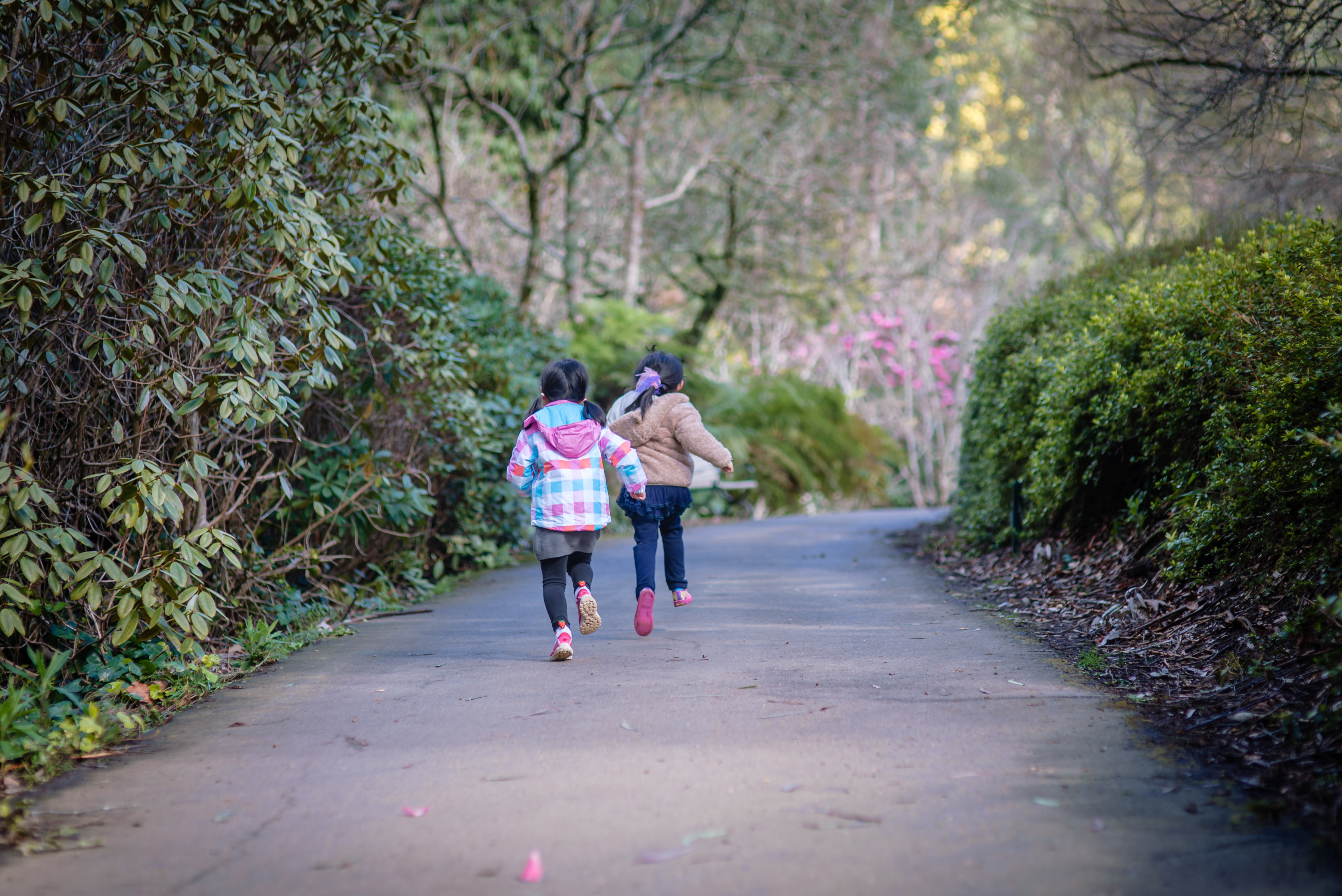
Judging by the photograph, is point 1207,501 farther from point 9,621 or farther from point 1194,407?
point 9,621

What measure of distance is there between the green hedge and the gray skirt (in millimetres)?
3227

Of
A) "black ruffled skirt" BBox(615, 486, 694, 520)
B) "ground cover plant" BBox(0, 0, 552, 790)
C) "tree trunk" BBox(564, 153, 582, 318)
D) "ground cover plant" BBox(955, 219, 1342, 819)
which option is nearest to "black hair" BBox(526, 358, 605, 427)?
"black ruffled skirt" BBox(615, 486, 694, 520)

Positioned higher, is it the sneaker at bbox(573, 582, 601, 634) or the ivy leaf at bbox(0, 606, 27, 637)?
the ivy leaf at bbox(0, 606, 27, 637)

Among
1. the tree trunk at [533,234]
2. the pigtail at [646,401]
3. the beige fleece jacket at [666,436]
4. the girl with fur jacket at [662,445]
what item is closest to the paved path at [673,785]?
the girl with fur jacket at [662,445]

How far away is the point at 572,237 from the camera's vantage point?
62.0 ft

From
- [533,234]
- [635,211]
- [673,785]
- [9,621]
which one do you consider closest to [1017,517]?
[673,785]

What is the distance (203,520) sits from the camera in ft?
20.6

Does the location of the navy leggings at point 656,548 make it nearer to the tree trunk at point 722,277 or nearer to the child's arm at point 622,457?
the child's arm at point 622,457

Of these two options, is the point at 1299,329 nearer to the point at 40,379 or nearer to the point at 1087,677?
the point at 1087,677

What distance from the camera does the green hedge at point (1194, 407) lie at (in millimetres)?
4906

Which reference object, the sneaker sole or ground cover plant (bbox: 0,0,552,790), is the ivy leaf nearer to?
ground cover plant (bbox: 0,0,552,790)

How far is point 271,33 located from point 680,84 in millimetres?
13698

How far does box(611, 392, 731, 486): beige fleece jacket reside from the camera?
7219 mm

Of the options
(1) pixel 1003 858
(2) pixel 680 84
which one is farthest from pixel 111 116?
(2) pixel 680 84
